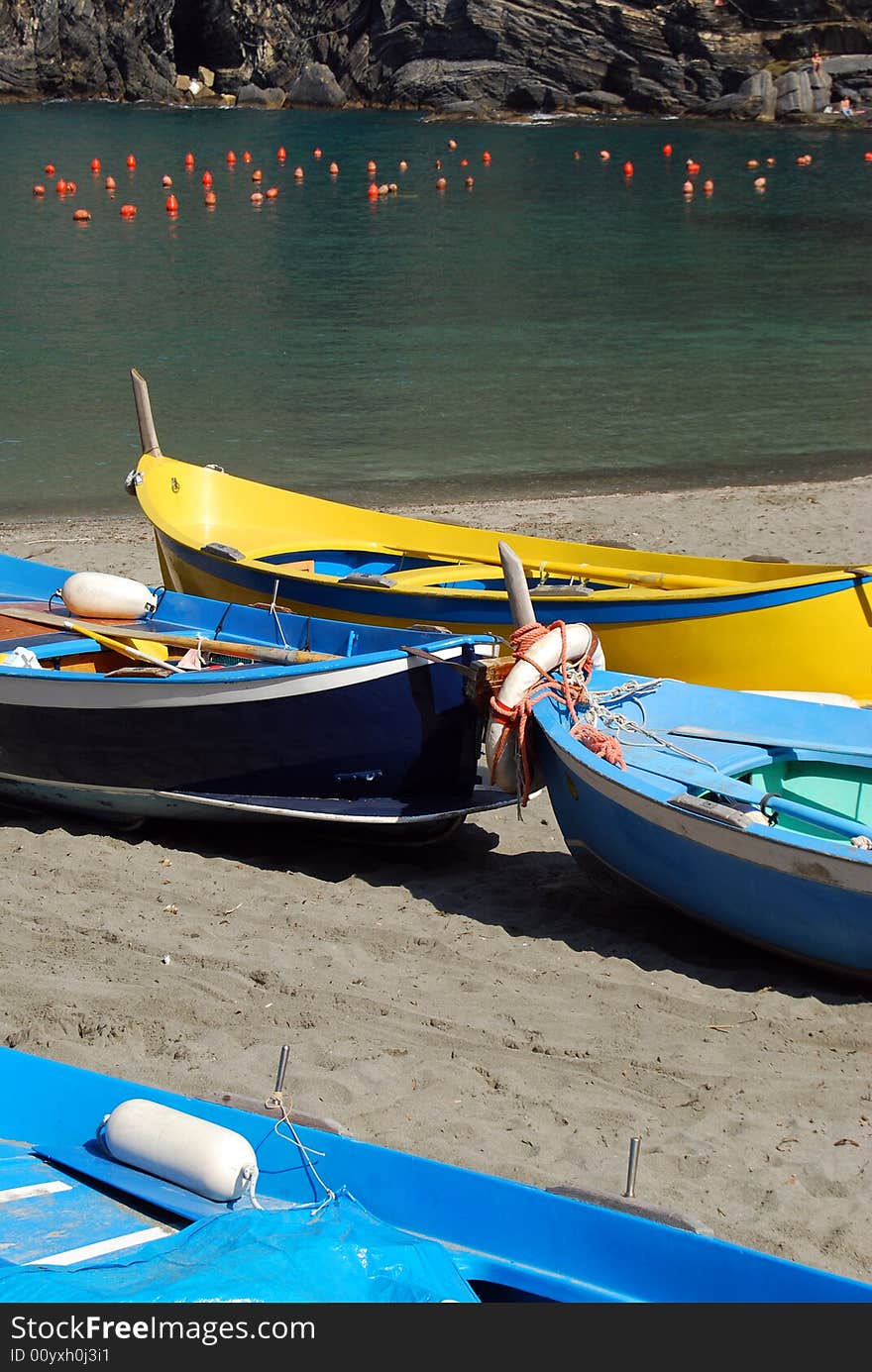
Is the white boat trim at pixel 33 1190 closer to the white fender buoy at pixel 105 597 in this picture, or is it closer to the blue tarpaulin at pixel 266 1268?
the blue tarpaulin at pixel 266 1268

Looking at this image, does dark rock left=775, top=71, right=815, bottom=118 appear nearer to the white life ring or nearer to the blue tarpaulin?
the white life ring

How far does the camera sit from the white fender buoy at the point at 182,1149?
152 inches

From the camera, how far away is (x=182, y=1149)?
3.94m

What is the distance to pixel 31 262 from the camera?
28531 mm

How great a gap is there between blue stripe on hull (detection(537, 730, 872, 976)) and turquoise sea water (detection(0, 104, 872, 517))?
8898 millimetres

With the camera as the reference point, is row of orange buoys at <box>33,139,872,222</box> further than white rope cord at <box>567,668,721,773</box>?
Yes

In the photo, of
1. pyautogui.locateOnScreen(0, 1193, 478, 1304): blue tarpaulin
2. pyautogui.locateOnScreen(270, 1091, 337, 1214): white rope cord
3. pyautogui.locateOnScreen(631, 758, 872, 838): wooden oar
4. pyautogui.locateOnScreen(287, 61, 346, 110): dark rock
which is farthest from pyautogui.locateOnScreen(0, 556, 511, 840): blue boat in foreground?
pyautogui.locateOnScreen(287, 61, 346, 110): dark rock

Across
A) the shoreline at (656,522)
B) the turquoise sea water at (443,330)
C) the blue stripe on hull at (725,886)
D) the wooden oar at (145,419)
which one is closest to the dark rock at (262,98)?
the turquoise sea water at (443,330)

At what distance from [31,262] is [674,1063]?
2699 cm

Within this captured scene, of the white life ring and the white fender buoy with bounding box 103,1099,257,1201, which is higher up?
the white life ring

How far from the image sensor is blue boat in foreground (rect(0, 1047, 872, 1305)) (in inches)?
127

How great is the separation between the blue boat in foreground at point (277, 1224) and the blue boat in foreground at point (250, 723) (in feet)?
7.90

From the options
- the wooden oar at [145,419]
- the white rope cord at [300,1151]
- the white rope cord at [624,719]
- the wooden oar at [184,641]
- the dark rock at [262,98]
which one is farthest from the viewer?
the dark rock at [262,98]

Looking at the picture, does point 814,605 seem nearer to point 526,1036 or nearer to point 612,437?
point 526,1036
